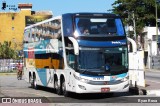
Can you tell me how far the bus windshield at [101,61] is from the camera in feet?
67.2

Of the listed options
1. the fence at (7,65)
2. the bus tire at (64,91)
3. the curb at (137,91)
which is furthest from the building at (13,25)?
the bus tire at (64,91)

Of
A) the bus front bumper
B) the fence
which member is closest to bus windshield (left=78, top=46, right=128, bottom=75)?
the bus front bumper

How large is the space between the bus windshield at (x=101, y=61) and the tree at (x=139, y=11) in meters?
63.8

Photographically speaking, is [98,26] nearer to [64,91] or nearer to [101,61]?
[101,61]

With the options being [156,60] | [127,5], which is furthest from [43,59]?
[127,5]

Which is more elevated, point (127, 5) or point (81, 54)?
point (127, 5)

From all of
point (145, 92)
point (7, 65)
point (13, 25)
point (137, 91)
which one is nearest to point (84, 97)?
point (137, 91)

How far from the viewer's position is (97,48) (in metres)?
20.7

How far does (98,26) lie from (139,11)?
2571 inches

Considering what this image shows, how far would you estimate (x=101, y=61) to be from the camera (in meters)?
20.6

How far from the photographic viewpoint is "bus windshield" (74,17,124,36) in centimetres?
2105

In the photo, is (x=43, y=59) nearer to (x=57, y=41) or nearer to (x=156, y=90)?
(x=57, y=41)

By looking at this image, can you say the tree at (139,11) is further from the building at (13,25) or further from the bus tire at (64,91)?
the bus tire at (64,91)

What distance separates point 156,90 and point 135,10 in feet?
213
